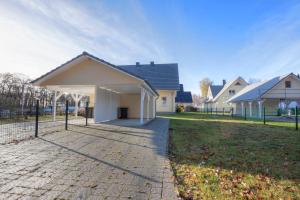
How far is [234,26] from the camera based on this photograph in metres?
14.6

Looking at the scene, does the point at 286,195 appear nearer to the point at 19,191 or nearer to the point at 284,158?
the point at 284,158

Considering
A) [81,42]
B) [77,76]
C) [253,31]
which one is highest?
[253,31]

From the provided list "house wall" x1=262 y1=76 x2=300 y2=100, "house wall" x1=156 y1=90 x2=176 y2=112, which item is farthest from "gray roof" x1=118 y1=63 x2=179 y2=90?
"house wall" x1=262 y1=76 x2=300 y2=100

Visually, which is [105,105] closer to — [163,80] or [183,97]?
[163,80]

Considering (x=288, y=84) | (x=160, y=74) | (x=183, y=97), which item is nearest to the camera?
(x=288, y=84)

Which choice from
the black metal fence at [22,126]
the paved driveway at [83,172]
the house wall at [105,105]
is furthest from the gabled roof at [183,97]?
the paved driveway at [83,172]

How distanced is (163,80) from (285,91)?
16.5m

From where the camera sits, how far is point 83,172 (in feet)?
13.6

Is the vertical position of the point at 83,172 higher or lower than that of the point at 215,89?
lower

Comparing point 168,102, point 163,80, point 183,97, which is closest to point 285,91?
point 168,102

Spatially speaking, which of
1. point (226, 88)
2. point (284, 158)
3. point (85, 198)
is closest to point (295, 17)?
point (284, 158)

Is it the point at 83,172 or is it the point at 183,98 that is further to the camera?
the point at 183,98

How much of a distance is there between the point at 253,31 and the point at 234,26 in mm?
1685

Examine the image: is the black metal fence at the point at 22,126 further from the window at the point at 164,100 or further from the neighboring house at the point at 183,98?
the neighboring house at the point at 183,98
